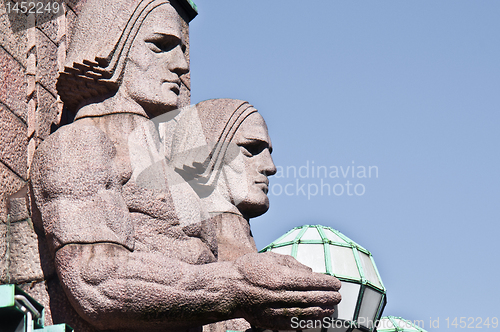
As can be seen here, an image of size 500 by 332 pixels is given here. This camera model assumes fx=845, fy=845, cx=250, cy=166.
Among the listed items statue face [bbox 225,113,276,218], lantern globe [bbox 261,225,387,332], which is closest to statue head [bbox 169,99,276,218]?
statue face [bbox 225,113,276,218]

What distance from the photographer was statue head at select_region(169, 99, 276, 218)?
7293 millimetres

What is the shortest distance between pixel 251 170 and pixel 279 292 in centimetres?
205

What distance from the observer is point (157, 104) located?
6609 millimetres

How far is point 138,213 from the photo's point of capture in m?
6.09

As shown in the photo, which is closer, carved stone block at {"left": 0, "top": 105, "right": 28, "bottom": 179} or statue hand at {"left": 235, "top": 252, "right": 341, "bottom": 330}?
statue hand at {"left": 235, "top": 252, "right": 341, "bottom": 330}

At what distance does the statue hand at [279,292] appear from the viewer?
222 inches

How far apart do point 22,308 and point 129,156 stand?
5.67 ft

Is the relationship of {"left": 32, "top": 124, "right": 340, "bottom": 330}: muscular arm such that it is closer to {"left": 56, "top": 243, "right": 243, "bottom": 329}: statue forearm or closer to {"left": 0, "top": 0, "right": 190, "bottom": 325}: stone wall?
{"left": 56, "top": 243, "right": 243, "bottom": 329}: statue forearm

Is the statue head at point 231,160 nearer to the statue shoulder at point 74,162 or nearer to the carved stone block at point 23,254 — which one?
the statue shoulder at point 74,162

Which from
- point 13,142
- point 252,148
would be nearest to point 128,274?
point 13,142

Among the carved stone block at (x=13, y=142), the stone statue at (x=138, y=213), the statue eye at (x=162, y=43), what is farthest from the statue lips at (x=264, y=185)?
the carved stone block at (x=13, y=142)

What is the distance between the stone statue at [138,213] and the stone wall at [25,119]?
0.99ft

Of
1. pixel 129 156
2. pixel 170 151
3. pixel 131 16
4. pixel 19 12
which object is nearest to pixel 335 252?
pixel 170 151

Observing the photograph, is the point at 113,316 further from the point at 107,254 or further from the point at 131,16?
the point at 131,16
